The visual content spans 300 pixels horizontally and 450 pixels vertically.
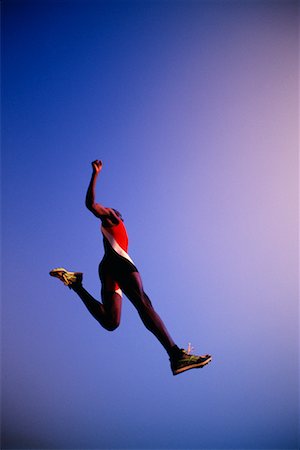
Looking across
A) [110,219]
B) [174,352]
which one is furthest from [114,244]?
[174,352]

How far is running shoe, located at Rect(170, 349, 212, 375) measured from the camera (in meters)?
2.90

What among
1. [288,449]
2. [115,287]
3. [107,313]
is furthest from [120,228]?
[288,449]

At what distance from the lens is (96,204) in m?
3.12

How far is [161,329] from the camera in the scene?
299 centimetres

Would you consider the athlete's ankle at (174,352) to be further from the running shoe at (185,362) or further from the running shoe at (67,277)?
the running shoe at (67,277)

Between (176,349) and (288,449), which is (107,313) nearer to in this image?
(176,349)

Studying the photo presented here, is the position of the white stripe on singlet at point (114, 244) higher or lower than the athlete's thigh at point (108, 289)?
higher

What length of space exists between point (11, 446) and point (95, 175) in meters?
6.77

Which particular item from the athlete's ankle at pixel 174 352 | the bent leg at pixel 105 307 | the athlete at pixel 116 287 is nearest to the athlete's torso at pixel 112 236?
the athlete at pixel 116 287

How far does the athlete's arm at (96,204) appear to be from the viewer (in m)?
3.02

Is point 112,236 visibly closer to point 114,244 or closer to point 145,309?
point 114,244

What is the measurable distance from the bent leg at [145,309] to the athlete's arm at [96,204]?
23.7 inches

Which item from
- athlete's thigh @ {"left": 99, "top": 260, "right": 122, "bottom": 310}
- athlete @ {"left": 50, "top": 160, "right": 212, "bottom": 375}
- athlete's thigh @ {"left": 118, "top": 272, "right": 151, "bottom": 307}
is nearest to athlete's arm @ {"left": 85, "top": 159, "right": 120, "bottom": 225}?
athlete @ {"left": 50, "top": 160, "right": 212, "bottom": 375}

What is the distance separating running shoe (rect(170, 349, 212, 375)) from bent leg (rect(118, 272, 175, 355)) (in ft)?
0.31
